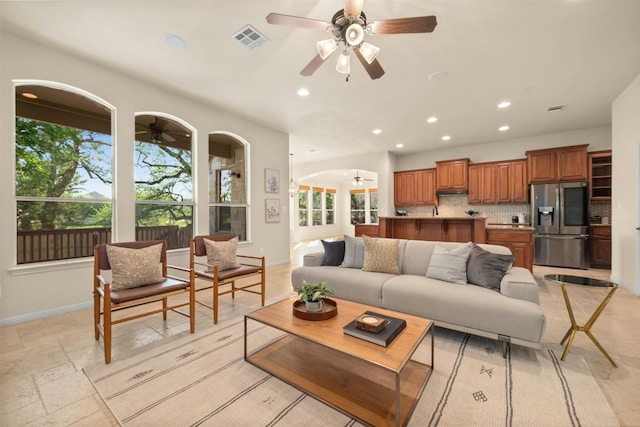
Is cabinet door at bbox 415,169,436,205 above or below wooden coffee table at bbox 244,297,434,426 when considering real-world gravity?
above

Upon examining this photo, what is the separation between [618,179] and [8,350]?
7.81m

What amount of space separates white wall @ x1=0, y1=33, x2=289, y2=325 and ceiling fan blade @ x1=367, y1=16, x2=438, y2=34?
3411 mm

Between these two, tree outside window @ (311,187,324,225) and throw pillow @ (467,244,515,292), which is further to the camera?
tree outside window @ (311,187,324,225)

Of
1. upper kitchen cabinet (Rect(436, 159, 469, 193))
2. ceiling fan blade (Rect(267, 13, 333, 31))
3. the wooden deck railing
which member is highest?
ceiling fan blade (Rect(267, 13, 333, 31))

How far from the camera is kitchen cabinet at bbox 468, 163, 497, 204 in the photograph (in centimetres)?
662

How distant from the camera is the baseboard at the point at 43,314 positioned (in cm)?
273

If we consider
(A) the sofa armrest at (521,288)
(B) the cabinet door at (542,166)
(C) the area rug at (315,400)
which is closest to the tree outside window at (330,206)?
(B) the cabinet door at (542,166)

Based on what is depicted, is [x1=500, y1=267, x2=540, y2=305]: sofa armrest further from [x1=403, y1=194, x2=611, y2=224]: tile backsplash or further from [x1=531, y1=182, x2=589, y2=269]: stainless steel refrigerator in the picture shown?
[x1=403, y1=194, x2=611, y2=224]: tile backsplash

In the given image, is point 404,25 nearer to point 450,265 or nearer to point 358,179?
point 450,265

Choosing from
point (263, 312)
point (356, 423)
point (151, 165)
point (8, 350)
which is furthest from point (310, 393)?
point (151, 165)

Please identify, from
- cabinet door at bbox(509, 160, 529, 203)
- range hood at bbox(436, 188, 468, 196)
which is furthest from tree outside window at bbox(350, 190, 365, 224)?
cabinet door at bbox(509, 160, 529, 203)

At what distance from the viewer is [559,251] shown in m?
5.54

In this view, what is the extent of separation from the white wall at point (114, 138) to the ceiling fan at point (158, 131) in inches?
8.4

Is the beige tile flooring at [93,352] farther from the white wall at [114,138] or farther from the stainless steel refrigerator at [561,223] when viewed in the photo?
the stainless steel refrigerator at [561,223]
